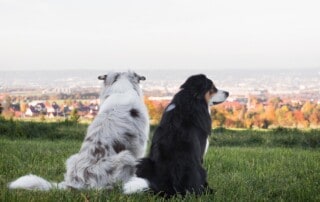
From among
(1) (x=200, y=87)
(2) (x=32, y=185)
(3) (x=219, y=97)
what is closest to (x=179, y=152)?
(1) (x=200, y=87)

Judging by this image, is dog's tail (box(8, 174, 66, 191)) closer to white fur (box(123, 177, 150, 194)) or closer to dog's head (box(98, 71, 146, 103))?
white fur (box(123, 177, 150, 194))

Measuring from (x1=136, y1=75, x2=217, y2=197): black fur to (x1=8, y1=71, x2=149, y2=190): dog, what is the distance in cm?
52

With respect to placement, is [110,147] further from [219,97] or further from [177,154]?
[219,97]

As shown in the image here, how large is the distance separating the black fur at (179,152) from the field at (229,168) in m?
0.22

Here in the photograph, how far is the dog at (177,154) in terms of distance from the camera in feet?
17.0

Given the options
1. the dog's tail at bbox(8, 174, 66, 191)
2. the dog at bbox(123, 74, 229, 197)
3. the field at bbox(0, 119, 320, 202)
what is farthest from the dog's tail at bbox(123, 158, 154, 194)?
the dog's tail at bbox(8, 174, 66, 191)

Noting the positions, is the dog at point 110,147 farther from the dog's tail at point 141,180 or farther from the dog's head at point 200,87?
the dog's head at point 200,87

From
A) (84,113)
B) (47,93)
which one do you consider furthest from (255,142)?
(47,93)

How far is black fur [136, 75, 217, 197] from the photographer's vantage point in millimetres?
5199

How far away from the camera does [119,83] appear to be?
684cm

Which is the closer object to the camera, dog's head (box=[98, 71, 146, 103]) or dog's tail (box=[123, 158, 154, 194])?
dog's tail (box=[123, 158, 154, 194])

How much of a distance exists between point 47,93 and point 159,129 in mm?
16624

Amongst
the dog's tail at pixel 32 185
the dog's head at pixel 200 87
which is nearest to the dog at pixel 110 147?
the dog's tail at pixel 32 185

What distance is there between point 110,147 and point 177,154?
1094mm
